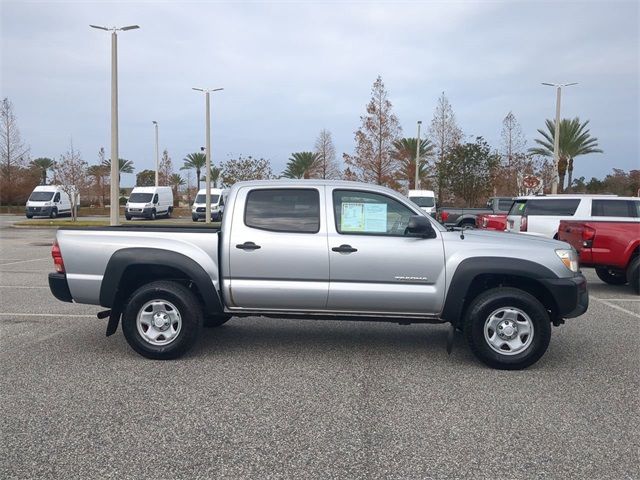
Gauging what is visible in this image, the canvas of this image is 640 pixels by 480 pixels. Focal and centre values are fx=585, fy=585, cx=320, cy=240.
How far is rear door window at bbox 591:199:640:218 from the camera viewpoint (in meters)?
12.4

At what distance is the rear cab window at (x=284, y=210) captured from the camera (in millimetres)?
5879

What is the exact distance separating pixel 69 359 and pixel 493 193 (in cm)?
3537

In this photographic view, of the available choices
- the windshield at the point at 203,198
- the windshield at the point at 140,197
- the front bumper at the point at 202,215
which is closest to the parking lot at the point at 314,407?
the front bumper at the point at 202,215

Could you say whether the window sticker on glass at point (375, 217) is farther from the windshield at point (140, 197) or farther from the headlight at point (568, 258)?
the windshield at point (140, 197)

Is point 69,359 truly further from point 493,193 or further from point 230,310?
point 493,193

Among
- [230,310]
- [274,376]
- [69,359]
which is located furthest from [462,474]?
[69,359]

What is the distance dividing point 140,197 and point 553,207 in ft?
105

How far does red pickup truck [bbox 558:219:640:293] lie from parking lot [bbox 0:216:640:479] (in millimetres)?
3452

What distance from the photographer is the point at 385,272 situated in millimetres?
5688

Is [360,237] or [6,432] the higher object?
[360,237]

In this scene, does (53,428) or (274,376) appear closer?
(53,428)

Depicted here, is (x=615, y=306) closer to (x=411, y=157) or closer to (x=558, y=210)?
(x=558, y=210)

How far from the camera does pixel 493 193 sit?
125 feet

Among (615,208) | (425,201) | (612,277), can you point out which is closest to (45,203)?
(425,201)
